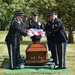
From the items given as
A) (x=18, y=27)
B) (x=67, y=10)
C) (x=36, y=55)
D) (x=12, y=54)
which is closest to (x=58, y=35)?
(x=36, y=55)

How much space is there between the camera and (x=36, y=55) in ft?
34.5

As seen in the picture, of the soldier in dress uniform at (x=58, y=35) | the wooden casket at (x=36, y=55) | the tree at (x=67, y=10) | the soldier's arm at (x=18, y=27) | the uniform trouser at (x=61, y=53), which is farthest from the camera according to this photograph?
the tree at (x=67, y=10)

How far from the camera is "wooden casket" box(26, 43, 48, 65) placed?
10.5 meters

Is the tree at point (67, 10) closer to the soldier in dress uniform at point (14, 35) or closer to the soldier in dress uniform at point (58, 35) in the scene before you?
the soldier in dress uniform at point (58, 35)

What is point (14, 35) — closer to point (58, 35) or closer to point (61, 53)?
point (58, 35)

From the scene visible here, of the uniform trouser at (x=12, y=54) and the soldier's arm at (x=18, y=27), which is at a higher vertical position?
the soldier's arm at (x=18, y=27)

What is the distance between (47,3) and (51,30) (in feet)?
44.3

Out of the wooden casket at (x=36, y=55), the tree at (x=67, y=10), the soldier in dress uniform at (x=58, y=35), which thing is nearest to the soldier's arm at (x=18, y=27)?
the wooden casket at (x=36, y=55)

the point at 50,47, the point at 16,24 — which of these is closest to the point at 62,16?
the point at 50,47

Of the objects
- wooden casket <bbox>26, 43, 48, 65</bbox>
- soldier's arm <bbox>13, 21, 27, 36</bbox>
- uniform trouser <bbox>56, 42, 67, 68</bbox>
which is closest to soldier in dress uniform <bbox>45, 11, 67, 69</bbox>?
uniform trouser <bbox>56, 42, 67, 68</bbox>

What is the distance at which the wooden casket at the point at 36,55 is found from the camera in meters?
10.5

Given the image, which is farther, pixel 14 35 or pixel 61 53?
pixel 61 53

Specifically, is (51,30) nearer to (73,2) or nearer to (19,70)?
(19,70)

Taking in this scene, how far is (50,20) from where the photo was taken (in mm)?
10656
